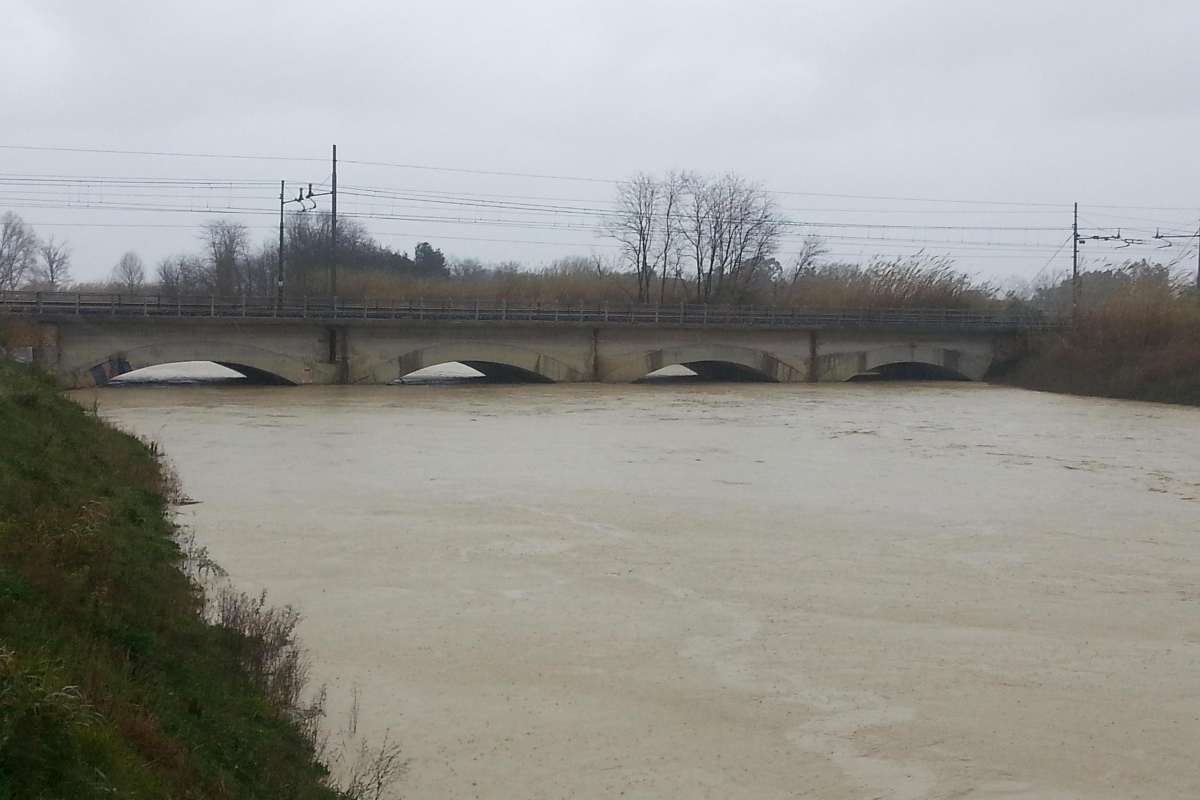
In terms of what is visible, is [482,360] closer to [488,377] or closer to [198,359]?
[488,377]

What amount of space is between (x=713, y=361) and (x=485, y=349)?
12187 millimetres

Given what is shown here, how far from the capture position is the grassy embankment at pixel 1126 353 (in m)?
48.1

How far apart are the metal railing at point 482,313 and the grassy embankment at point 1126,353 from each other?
3.55 meters

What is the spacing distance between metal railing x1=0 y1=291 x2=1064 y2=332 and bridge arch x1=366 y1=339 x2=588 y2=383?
1.11 m

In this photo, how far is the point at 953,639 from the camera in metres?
12.2

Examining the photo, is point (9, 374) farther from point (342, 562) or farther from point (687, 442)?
point (687, 442)

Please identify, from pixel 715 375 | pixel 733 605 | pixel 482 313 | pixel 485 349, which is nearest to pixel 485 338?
pixel 485 349

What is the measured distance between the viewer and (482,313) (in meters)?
48.3

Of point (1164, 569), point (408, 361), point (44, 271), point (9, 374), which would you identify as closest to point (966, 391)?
point (408, 361)

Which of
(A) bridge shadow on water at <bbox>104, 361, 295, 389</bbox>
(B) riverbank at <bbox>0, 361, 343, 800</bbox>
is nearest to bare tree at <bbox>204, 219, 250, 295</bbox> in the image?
(A) bridge shadow on water at <bbox>104, 361, 295, 389</bbox>

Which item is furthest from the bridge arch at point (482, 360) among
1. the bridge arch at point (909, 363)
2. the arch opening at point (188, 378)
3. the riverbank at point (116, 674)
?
the riverbank at point (116, 674)

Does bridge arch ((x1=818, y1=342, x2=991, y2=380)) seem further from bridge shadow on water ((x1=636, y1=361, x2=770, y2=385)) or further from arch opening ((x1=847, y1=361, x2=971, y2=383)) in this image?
bridge shadow on water ((x1=636, y1=361, x2=770, y2=385))

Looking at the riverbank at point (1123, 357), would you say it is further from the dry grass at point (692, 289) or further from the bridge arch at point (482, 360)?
the bridge arch at point (482, 360)

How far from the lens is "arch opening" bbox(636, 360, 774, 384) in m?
55.7
